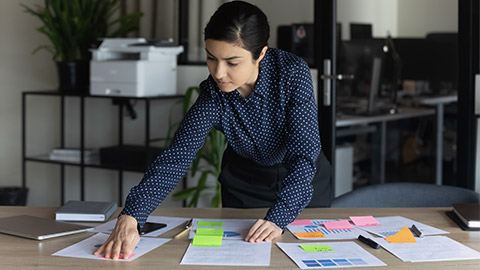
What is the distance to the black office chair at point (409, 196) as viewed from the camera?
2.71 metres

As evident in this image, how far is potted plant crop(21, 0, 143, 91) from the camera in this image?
4516mm

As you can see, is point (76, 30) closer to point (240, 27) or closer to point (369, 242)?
point (240, 27)

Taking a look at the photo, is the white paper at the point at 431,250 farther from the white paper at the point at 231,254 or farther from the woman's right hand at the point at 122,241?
the woman's right hand at the point at 122,241

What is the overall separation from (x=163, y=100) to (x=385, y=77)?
145 centimetres

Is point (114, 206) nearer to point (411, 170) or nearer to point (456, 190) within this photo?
point (456, 190)

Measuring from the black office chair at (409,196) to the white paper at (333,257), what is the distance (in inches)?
28.1

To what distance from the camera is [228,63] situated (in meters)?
2.06

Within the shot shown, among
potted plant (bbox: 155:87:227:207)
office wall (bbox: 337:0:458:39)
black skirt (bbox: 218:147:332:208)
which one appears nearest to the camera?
black skirt (bbox: 218:147:332:208)

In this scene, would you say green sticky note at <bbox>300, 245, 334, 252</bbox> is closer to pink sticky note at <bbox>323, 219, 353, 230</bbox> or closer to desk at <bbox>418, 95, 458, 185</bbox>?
pink sticky note at <bbox>323, 219, 353, 230</bbox>

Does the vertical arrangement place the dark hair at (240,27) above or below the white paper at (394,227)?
above

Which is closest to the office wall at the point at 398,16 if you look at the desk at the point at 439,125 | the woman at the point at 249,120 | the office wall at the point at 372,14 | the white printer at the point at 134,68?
the office wall at the point at 372,14

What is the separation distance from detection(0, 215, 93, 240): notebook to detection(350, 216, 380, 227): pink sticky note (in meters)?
0.83

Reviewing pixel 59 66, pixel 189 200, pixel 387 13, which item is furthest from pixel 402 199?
pixel 59 66

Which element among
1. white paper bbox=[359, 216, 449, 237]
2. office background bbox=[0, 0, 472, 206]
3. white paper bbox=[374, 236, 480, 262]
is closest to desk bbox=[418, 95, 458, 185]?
office background bbox=[0, 0, 472, 206]
